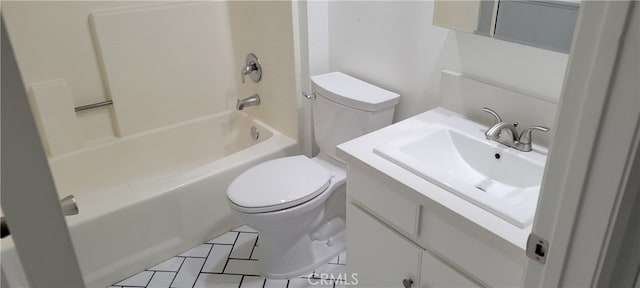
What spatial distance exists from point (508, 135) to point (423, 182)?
0.36 meters

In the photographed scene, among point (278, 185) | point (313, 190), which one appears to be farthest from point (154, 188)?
point (313, 190)

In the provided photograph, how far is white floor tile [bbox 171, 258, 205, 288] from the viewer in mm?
2002

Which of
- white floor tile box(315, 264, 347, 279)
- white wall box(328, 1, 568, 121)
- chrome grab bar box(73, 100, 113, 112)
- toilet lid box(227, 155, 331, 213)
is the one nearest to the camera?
white wall box(328, 1, 568, 121)

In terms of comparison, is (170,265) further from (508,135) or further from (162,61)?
(508,135)

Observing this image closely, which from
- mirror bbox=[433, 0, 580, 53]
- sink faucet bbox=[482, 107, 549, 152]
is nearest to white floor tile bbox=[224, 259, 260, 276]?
sink faucet bbox=[482, 107, 549, 152]

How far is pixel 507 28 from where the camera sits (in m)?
1.43

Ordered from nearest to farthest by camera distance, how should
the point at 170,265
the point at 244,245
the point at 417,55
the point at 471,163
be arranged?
the point at 471,163, the point at 417,55, the point at 170,265, the point at 244,245

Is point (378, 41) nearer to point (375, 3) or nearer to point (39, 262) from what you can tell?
point (375, 3)

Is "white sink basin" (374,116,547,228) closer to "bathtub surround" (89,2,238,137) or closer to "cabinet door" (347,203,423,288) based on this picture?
"cabinet door" (347,203,423,288)

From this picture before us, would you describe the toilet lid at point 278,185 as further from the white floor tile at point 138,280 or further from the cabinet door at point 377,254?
the white floor tile at point 138,280

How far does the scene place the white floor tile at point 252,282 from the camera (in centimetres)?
200

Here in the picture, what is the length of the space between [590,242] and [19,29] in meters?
2.28

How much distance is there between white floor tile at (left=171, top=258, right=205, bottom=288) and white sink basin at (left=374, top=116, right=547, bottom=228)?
1088 mm

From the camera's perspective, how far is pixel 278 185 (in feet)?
6.17
